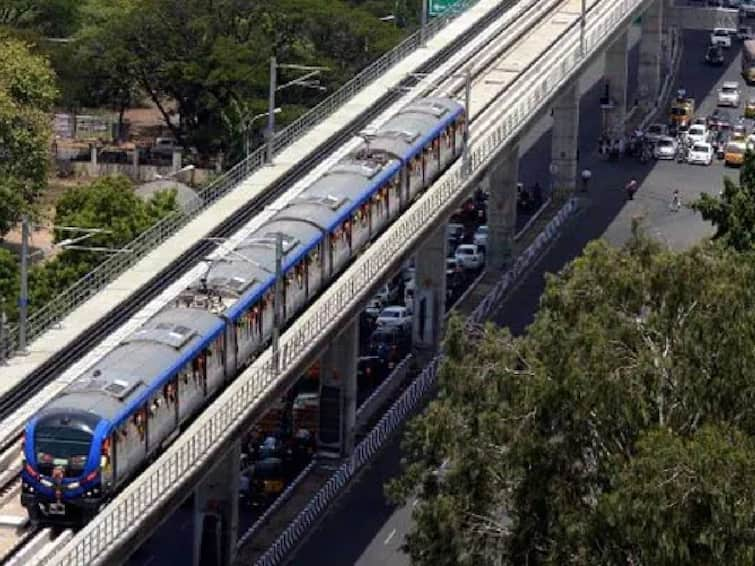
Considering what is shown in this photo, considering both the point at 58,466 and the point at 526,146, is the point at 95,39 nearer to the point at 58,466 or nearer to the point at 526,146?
the point at 526,146

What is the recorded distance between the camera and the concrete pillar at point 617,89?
5389 inches

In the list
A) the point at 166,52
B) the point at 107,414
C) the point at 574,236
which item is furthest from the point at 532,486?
the point at 166,52

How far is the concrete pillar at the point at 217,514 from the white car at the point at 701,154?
61695mm

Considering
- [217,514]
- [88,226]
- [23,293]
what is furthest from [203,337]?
[88,226]

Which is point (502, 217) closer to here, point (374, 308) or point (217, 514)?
point (374, 308)

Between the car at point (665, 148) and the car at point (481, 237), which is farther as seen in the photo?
the car at point (665, 148)

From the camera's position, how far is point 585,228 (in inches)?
4624

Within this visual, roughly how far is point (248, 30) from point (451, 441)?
74.1 meters

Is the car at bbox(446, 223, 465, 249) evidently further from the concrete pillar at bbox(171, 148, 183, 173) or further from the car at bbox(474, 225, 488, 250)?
the concrete pillar at bbox(171, 148, 183, 173)

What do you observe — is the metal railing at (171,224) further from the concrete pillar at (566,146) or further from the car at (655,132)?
the car at (655,132)

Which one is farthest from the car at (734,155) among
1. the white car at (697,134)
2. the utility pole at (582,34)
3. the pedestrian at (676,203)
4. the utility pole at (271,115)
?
the utility pole at (271,115)

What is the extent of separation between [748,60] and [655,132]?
19.3 metres

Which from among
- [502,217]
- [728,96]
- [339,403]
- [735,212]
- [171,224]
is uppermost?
[735,212]

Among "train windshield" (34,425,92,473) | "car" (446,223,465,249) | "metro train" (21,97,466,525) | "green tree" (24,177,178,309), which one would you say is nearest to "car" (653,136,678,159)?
"car" (446,223,465,249)
